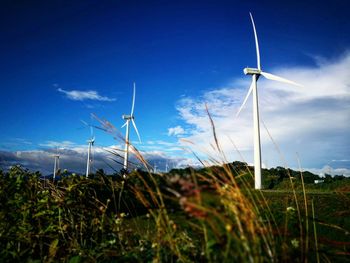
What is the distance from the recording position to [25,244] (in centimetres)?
400

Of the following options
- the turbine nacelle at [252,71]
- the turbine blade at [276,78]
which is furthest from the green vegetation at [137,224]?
the turbine nacelle at [252,71]

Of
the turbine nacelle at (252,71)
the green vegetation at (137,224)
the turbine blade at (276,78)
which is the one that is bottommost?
the green vegetation at (137,224)

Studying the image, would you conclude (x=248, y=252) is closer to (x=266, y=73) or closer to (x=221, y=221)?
(x=221, y=221)

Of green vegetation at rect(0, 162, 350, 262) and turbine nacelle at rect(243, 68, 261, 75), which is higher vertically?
turbine nacelle at rect(243, 68, 261, 75)

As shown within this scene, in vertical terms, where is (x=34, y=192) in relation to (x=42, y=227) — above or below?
above

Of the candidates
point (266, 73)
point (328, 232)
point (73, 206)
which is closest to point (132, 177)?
point (73, 206)

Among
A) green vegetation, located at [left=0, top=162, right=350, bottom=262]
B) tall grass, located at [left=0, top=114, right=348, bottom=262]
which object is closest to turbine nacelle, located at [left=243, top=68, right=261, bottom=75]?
green vegetation, located at [left=0, top=162, right=350, bottom=262]

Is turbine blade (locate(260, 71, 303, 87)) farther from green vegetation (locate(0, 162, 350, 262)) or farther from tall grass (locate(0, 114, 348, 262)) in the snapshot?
tall grass (locate(0, 114, 348, 262))

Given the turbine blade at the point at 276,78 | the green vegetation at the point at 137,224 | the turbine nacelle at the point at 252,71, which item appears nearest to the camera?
the green vegetation at the point at 137,224

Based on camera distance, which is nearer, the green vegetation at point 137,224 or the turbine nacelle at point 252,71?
the green vegetation at point 137,224

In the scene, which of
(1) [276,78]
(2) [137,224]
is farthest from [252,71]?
(2) [137,224]

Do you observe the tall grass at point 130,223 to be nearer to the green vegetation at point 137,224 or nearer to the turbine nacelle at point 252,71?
the green vegetation at point 137,224

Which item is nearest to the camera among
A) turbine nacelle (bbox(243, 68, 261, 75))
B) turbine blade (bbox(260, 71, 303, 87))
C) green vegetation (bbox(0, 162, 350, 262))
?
green vegetation (bbox(0, 162, 350, 262))

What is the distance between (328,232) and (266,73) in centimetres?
2471
